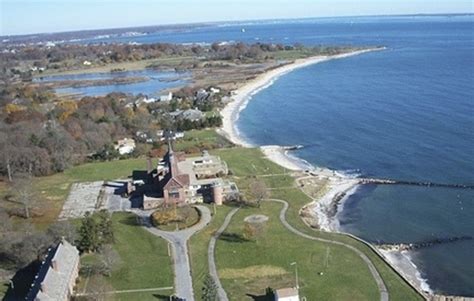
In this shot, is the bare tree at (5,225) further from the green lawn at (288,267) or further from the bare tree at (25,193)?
the green lawn at (288,267)

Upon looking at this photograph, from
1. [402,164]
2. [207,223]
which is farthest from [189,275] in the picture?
[402,164]

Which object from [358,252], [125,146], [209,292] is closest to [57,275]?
[209,292]

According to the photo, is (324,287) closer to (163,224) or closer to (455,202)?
(163,224)

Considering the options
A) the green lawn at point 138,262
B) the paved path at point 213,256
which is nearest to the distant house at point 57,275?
the green lawn at point 138,262

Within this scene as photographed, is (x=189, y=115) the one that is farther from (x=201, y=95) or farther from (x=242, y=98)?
(x=242, y=98)

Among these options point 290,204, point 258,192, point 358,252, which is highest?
point 258,192

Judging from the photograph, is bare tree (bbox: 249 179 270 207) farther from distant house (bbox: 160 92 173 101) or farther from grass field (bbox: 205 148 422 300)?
distant house (bbox: 160 92 173 101)
